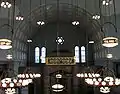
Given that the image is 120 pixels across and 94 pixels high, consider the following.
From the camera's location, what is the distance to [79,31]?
32562 mm

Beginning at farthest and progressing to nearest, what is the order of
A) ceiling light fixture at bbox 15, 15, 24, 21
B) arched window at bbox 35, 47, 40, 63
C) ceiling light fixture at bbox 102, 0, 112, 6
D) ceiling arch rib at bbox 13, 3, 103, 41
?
arched window at bbox 35, 47, 40, 63 < ceiling arch rib at bbox 13, 3, 103, 41 < ceiling light fixture at bbox 15, 15, 24, 21 < ceiling light fixture at bbox 102, 0, 112, 6

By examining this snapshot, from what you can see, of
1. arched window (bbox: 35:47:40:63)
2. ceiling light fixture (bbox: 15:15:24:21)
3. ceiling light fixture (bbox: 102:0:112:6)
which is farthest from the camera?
arched window (bbox: 35:47:40:63)

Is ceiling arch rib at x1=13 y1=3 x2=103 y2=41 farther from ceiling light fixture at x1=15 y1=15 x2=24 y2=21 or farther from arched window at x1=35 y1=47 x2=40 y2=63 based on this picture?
arched window at x1=35 y1=47 x2=40 y2=63

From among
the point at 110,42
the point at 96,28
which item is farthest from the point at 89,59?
the point at 110,42

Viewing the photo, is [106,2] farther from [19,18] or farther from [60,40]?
[60,40]

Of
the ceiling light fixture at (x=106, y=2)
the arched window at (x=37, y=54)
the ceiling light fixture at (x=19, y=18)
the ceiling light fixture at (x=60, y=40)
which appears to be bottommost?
the arched window at (x=37, y=54)

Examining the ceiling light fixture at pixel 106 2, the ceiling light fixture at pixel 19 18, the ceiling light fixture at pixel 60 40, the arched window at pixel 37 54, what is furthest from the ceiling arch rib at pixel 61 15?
the ceiling light fixture at pixel 60 40

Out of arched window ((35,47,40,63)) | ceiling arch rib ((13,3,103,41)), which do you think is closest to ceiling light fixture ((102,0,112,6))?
ceiling arch rib ((13,3,103,41))

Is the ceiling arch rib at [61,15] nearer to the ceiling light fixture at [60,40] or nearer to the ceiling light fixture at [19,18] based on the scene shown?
the ceiling light fixture at [19,18]

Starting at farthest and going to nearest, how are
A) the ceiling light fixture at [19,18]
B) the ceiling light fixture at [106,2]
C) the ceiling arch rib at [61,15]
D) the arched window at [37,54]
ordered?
the arched window at [37,54] → the ceiling arch rib at [61,15] → the ceiling light fixture at [19,18] → the ceiling light fixture at [106,2]

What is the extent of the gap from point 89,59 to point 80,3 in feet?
32.1

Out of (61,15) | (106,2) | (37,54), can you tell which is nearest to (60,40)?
(37,54)

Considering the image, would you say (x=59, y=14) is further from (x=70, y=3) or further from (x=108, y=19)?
(x=108, y=19)

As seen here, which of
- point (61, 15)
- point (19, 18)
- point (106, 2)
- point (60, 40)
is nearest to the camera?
point (106, 2)
